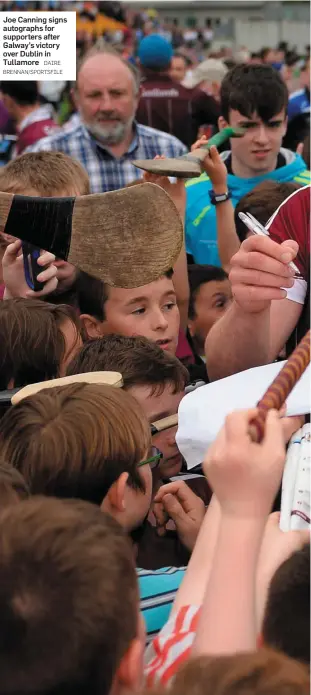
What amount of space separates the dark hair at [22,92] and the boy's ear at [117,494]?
4278 millimetres

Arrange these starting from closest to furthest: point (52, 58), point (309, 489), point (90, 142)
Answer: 1. point (309, 489)
2. point (52, 58)
3. point (90, 142)

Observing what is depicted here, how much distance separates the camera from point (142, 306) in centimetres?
240

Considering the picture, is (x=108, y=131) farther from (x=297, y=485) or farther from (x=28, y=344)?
(x=297, y=485)

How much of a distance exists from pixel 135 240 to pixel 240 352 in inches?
13.1

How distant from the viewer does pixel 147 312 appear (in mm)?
2402

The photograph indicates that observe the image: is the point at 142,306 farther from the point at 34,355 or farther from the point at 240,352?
the point at 240,352

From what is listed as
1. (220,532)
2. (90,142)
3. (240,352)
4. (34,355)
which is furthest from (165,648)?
(90,142)

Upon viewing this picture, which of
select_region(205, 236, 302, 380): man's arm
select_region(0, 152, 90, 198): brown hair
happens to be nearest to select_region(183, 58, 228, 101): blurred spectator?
select_region(0, 152, 90, 198): brown hair

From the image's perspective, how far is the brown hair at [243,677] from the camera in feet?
2.91

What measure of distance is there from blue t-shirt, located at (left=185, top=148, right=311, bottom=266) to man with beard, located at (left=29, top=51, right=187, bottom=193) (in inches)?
13.0

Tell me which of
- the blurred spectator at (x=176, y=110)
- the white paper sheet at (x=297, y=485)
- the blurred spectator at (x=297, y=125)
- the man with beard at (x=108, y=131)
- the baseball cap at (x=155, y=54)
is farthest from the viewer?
the baseball cap at (x=155, y=54)

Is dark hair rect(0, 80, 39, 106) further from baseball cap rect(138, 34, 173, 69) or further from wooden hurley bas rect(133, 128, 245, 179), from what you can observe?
wooden hurley bas rect(133, 128, 245, 179)

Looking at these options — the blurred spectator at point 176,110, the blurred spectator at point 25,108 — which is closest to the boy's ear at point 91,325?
the blurred spectator at point 25,108

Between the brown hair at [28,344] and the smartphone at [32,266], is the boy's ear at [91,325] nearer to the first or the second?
the smartphone at [32,266]
